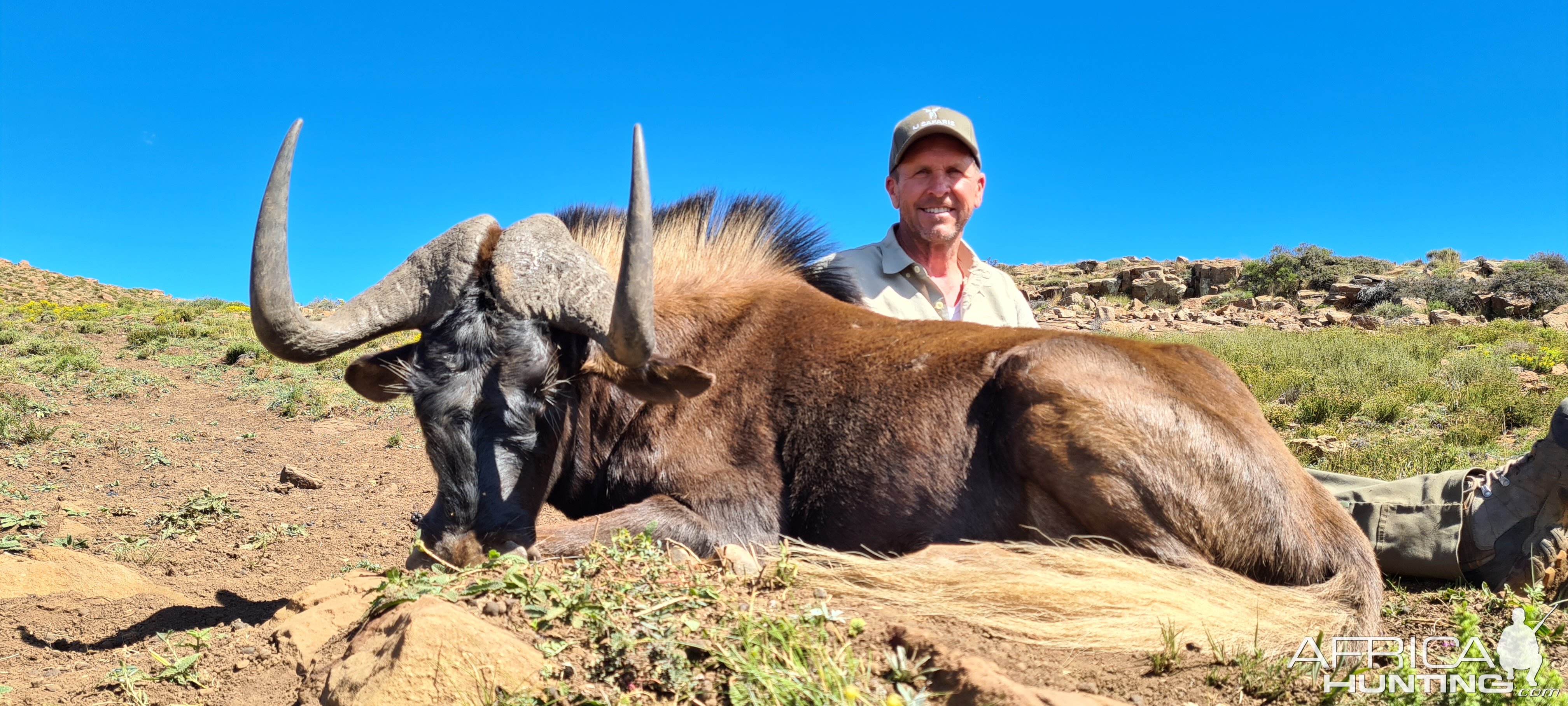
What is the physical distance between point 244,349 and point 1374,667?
14.5 m

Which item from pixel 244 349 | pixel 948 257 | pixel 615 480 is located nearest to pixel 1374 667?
pixel 615 480

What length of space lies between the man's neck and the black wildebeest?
166cm

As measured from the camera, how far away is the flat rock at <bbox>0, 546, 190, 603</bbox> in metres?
4.11

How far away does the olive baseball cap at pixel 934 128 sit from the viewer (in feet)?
18.1

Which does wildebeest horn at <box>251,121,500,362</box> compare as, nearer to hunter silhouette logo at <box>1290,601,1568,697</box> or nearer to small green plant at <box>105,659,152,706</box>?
small green plant at <box>105,659,152,706</box>

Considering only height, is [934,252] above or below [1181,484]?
above

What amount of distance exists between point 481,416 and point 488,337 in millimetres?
313

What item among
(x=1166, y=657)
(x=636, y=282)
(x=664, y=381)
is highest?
(x=636, y=282)

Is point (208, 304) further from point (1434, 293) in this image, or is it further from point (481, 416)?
point (1434, 293)


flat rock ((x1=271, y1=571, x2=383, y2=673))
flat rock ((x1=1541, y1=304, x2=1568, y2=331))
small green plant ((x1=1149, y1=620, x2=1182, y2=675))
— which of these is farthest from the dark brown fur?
flat rock ((x1=1541, y1=304, x2=1568, y2=331))

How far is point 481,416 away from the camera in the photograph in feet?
11.3

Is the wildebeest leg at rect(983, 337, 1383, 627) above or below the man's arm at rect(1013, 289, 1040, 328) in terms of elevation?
below

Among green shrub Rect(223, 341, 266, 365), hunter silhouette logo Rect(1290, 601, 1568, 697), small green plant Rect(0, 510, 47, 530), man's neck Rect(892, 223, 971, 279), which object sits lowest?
hunter silhouette logo Rect(1290, 601, 1568, 697)

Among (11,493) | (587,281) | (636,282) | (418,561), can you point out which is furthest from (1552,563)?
(11,493)
